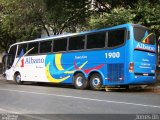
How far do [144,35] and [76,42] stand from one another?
4281mm

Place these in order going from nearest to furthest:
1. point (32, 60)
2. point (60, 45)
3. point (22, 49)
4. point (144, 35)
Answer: point (144, 35) < point (60, 45) < point (32, 60) < point (22, 49)

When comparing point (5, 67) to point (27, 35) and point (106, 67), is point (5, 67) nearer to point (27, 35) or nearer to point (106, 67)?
point (27, 35)

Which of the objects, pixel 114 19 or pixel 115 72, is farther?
pixel 114 19

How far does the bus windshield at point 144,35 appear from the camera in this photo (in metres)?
19.0

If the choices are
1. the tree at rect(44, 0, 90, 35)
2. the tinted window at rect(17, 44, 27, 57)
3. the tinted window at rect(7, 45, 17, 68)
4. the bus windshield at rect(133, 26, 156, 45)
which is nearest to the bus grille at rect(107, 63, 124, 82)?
the bus windshield at rect(133, 26, 156, 45)

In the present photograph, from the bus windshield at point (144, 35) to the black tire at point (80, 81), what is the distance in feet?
13.2

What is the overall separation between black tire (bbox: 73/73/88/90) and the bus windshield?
4.03 metres

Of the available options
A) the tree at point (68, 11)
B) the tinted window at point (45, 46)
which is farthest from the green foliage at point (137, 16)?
the tinted window at point (45, 46)

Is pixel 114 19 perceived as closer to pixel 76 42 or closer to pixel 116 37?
pixel 116 37

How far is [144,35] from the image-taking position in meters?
19.5

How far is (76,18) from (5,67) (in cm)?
712

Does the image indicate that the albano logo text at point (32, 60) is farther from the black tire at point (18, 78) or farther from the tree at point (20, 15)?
the tree at point (20, 15)

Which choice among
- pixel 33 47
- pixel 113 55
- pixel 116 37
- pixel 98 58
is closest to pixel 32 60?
pixel 33 47

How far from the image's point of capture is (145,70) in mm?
19406
